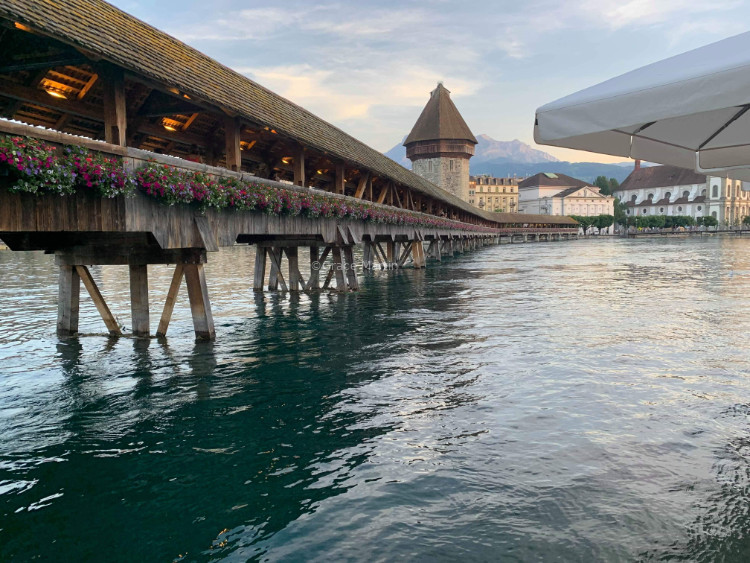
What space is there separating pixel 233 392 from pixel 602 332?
7.05 m

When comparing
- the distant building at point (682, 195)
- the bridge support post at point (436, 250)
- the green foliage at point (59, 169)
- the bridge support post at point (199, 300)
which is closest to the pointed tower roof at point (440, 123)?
the bridge support post at point (436, 250)

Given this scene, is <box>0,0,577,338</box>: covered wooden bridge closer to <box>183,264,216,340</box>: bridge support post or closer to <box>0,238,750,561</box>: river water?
<box>183,264,216,340</box>: bridge support post

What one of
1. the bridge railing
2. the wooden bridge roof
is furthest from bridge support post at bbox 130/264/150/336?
the wooden bridge roof

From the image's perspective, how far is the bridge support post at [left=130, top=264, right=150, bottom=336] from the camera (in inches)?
394

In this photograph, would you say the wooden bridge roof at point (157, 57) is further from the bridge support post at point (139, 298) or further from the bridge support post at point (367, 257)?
the bridge support post at point (367, 257)

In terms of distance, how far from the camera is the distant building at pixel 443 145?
2859 inches

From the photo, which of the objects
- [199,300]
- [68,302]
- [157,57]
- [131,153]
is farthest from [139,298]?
[157,57]

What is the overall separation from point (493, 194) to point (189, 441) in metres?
127

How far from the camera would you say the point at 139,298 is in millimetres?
10438

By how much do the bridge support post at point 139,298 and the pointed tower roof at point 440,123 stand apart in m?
65.1

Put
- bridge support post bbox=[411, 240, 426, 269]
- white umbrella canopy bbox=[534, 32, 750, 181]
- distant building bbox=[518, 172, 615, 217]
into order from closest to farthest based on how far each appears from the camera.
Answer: white umbrella canopy bbox=[534, 32, 750, 181]
bridge support post bbox=[411, 240, 426, 269]
distant building bbox=[518, 172, 615, 217]

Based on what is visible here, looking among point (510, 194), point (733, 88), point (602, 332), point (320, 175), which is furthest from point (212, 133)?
point (510, 194)

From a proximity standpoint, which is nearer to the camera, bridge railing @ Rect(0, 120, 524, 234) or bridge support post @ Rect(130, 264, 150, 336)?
bridge railing @ Rect(0, 120, 524, 234)

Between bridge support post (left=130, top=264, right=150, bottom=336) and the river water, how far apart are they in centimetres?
39
